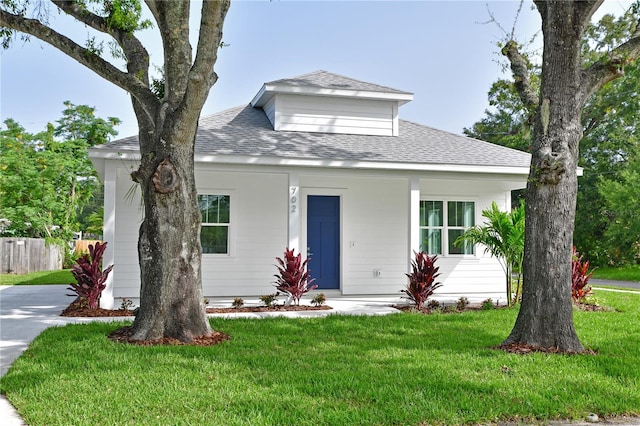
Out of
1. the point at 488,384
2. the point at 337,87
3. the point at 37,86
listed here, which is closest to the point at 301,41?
the point at 337,87

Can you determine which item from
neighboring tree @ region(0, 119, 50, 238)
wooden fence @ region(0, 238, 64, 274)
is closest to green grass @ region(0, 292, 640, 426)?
wooden fence @ region(0, 238, 64, 274)

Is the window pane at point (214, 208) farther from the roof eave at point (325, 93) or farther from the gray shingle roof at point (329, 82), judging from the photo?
the gray shingle roof at point (329, 82)

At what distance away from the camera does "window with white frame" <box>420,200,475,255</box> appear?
1488 centimetres

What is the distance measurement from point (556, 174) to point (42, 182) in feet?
75.6

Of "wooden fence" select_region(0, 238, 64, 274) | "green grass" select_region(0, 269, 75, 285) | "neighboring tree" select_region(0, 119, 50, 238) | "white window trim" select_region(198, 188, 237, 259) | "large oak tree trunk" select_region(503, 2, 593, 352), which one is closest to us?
"large oak tree trunk" select_region(503, 2, 593, 352)

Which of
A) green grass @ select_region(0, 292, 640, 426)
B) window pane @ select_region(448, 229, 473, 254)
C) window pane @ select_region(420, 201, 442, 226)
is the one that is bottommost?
green grass @ select_region(0, 292, 640, 426)

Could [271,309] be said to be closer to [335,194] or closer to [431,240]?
[335,194]

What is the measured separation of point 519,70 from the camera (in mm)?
8398

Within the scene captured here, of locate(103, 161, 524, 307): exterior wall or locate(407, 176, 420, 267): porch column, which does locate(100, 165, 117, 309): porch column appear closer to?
locate(103, 161, 524, 307): exterior wall

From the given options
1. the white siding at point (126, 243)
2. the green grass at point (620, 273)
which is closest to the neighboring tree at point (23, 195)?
the white siding at point (126, 243)

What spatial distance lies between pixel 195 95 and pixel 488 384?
15.9 feet

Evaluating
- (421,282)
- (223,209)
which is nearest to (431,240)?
(421,282)

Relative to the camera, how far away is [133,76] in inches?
326

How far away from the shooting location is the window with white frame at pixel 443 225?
14883 mm
